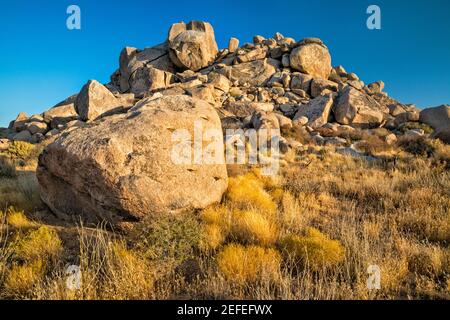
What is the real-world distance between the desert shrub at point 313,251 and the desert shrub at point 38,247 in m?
3.64

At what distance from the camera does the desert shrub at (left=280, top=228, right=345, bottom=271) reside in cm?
392

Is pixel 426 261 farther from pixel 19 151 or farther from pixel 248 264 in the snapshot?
pixel 19 151

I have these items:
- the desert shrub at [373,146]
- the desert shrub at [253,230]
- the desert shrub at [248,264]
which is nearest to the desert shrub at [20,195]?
the desert shrub at [253,230]

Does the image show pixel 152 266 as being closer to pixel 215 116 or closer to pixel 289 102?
pixel 215 116

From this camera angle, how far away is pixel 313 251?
410 cm

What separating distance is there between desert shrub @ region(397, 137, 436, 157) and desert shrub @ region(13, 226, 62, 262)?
14.4m

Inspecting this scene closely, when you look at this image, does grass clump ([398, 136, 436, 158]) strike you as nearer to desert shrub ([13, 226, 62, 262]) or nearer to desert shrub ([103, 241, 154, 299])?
desert shrub ([103, 241, 154, 299])

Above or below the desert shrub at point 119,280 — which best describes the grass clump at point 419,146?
above

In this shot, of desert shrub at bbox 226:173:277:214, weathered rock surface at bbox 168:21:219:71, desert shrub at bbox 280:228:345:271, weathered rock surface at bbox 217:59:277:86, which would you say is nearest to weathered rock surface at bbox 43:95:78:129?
weathered rock surface at bbox 168:21:219:71

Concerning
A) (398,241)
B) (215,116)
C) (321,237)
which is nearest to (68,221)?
(215,116)

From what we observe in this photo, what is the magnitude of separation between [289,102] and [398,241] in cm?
2408

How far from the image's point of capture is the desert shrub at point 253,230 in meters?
4.70

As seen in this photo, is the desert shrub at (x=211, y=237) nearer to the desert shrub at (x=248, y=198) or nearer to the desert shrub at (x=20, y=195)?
the desert shrub at (x=248, y=198)

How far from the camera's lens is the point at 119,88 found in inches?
1446
